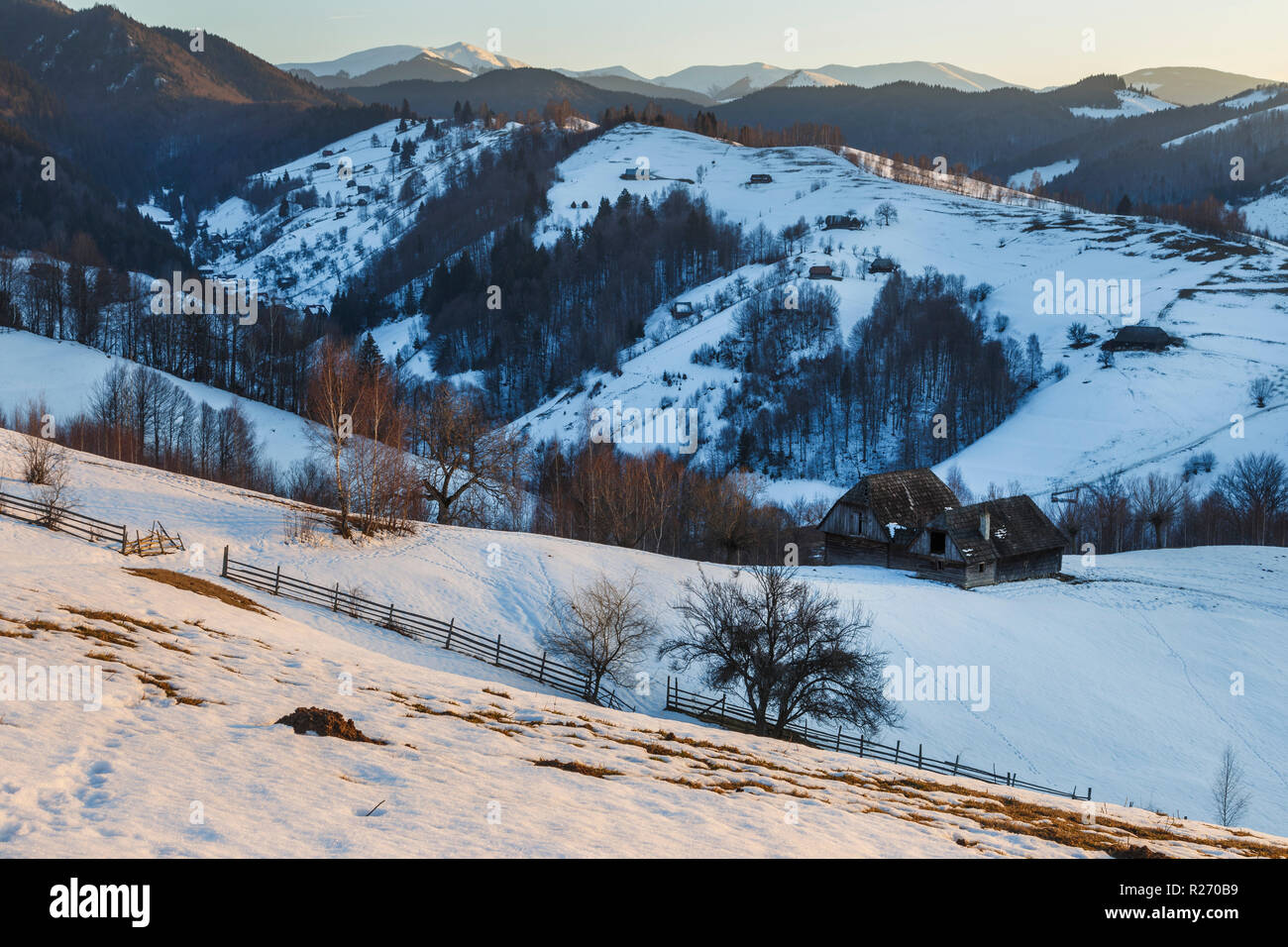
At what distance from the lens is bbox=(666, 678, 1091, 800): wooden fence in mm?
29875

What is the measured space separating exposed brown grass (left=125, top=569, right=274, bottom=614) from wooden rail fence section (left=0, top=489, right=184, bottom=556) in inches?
144

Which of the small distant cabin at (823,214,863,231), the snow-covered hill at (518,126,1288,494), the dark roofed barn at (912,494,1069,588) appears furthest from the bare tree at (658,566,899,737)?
the small distant cabin at (823,214,863,231)

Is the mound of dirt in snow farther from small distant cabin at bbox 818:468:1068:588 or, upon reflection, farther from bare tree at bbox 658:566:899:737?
small distant cabin at bbox 818:468:1068:588

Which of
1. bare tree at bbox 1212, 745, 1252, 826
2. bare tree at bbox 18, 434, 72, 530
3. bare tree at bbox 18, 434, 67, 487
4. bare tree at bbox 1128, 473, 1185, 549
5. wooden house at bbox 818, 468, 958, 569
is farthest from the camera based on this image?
bare tree at bbox 1128, 473, 1185, 549

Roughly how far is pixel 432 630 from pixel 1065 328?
4844 inches

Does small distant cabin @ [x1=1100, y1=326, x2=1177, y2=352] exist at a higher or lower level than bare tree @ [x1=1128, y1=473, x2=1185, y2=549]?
higher

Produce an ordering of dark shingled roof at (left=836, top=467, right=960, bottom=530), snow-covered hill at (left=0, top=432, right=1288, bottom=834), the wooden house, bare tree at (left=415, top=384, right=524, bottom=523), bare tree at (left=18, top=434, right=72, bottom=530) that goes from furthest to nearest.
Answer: dark shingled roof at (left=836, top=467, right=960, bottom=530)
the wooden house
bare tree at (left=415, top=384, right=524, bottom=523)
bare tree at (left=18, top=434, right=72, bottom=530)
snow-covered hill at (left=0, top=432, right=1288, bottom=834)

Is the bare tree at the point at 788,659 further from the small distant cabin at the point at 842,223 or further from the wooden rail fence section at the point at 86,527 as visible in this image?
the small distant cabin at the point at 842,223

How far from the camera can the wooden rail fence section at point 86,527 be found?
3416 cm

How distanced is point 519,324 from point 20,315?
8439cm

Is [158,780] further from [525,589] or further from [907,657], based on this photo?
[907,657]

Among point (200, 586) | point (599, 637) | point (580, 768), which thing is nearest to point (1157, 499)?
point (599, 637)
